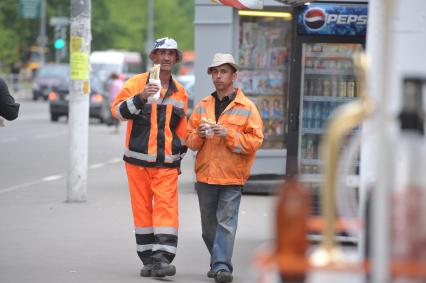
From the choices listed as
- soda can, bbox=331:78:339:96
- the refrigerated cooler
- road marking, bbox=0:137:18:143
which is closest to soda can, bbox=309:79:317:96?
the refrigerated cooler

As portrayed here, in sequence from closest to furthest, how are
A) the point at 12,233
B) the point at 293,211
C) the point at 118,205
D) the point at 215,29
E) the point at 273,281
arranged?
the point at 293,211 → the point at 273,281 → the point at 12,233 → the point at 118,205 → the point at 215,29

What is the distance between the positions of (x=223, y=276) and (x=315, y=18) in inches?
178

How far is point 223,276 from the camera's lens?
30.4 ft

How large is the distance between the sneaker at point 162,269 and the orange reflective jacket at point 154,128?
2.58 feet

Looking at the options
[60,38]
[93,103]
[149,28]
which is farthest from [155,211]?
[149,28]

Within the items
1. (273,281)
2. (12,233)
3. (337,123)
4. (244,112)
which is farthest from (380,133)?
(12,233)

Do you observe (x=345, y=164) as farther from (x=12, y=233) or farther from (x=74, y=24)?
(x=74, y=24)

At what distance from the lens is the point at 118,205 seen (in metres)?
14.9

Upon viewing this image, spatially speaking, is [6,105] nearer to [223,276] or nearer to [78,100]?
[223,276]

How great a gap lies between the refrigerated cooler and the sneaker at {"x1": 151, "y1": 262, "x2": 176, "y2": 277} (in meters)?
3.31

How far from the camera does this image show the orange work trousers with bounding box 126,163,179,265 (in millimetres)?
9523

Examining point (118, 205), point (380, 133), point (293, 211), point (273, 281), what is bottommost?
point (118, 205)

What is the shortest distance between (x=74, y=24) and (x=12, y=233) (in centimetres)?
374

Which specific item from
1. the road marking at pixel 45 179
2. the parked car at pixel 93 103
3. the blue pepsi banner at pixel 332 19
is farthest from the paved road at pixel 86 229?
the parked car at pixel 93 103
